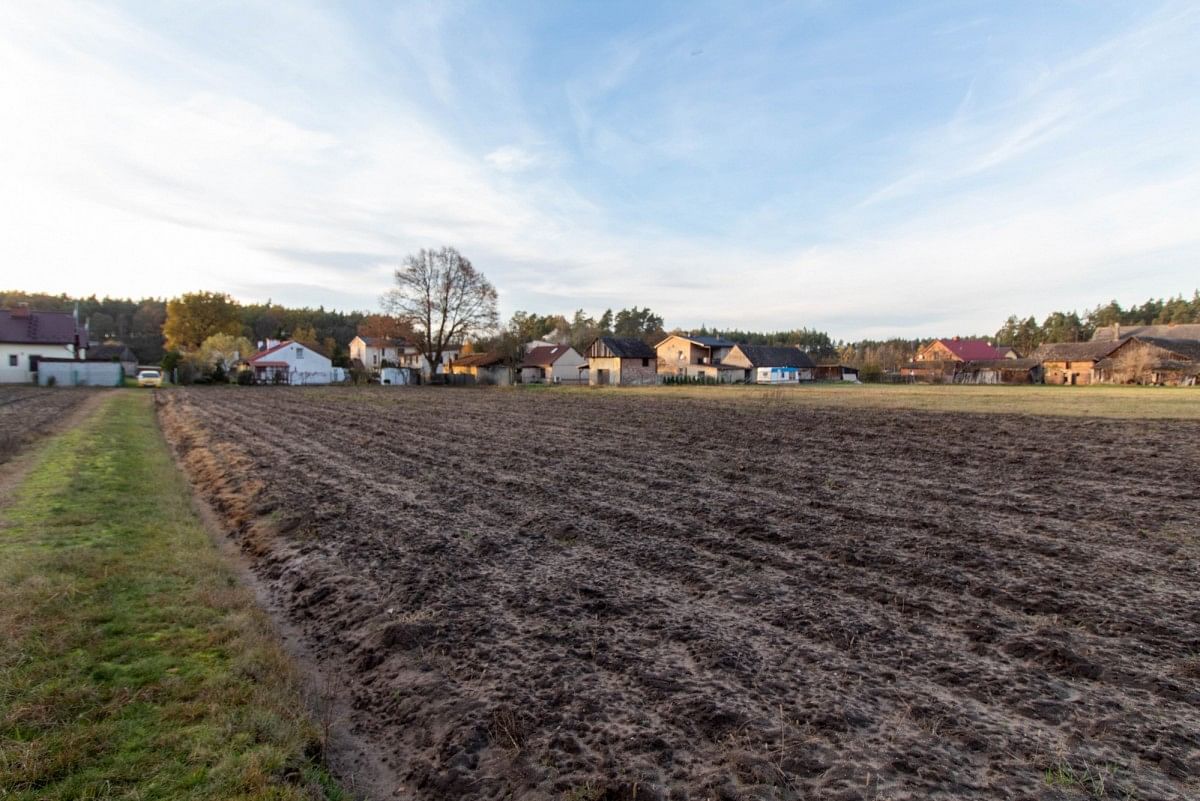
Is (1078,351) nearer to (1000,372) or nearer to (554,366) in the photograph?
(1000,372)

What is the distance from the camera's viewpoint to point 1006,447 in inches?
562

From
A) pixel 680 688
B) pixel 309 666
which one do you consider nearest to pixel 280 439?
pixel 309 666

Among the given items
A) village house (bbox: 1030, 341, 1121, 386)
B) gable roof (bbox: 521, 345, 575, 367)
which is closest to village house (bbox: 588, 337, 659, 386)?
gable roof (bbox: 521, 345, 575, 367)

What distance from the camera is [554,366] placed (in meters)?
72.8

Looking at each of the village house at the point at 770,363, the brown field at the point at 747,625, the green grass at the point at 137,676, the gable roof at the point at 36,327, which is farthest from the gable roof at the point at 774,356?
the green grass at the point at 137,676

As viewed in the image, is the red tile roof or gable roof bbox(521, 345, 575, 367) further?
the red tile roof

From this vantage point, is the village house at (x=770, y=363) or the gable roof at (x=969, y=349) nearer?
the village house at (x=770, y=363)

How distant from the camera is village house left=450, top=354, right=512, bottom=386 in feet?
216

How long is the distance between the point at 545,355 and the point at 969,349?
69.2 m

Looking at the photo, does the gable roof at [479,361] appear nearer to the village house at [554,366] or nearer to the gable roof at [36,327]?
the village house at [554,366]

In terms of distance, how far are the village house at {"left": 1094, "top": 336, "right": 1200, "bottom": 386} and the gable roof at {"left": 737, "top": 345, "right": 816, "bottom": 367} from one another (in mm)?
33861

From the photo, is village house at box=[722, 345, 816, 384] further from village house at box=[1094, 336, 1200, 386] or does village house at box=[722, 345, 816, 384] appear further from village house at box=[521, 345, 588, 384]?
village house at box=[1094, 336, 1200, 386]

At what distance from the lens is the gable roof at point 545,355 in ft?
242

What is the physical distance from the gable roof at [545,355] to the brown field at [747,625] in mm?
62959
